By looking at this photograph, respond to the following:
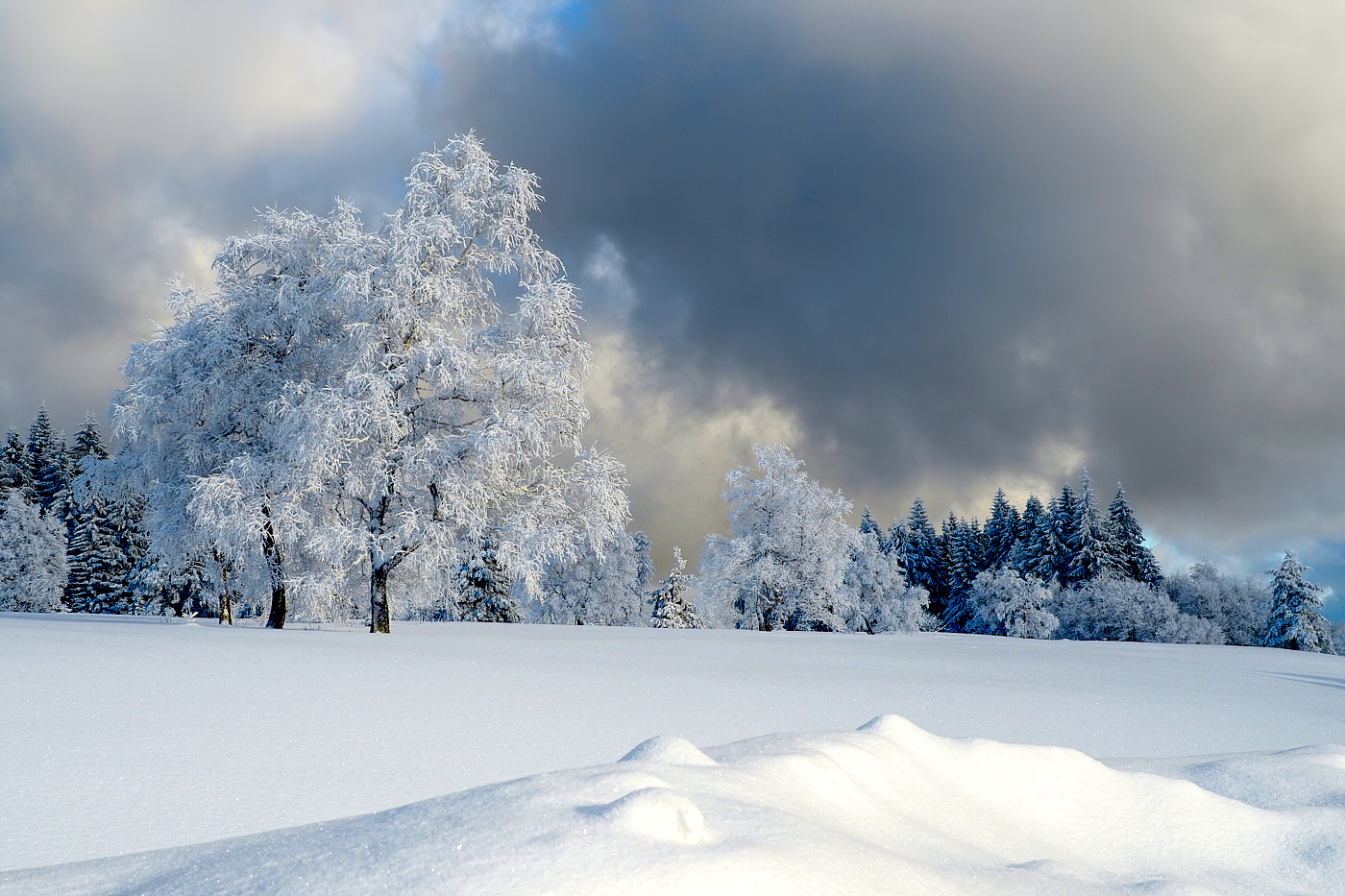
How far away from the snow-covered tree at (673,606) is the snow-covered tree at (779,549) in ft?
41.7

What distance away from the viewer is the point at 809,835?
199 centimetres

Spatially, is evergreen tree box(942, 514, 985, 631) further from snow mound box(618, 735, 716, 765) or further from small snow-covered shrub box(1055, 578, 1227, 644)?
snow mound box(618, 735, 716, 765)

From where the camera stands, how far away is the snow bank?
1.66m

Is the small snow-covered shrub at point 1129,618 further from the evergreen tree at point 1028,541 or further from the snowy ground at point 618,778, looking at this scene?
the snowy ground at point 618,778

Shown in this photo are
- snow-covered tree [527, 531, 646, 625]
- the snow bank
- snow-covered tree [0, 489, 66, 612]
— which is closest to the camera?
the snow bank

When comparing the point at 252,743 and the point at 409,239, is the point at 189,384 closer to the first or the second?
the point at 409,239

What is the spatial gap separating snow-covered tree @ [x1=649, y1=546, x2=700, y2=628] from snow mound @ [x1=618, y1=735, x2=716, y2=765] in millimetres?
40755

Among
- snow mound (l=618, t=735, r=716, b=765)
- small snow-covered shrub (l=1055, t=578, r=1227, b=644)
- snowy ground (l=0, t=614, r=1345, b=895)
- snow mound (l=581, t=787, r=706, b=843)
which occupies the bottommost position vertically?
small snow-covered shrub (l=1055, t=578, r=1227, b=644)

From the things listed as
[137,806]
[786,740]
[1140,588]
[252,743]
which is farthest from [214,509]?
[1140,588]

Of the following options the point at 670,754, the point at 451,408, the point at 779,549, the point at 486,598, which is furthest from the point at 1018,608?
the point at 670,754

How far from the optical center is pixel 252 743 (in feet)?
16.3

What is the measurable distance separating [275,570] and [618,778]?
1549cm

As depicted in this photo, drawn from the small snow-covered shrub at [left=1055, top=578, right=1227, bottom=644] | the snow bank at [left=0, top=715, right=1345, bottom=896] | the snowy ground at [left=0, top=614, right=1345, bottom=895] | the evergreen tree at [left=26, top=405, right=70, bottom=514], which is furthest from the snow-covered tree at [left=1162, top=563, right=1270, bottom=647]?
the evergreen tree at [left=26, top=405, right=70, bottom=514]

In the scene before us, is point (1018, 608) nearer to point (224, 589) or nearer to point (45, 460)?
point (224, 589)
